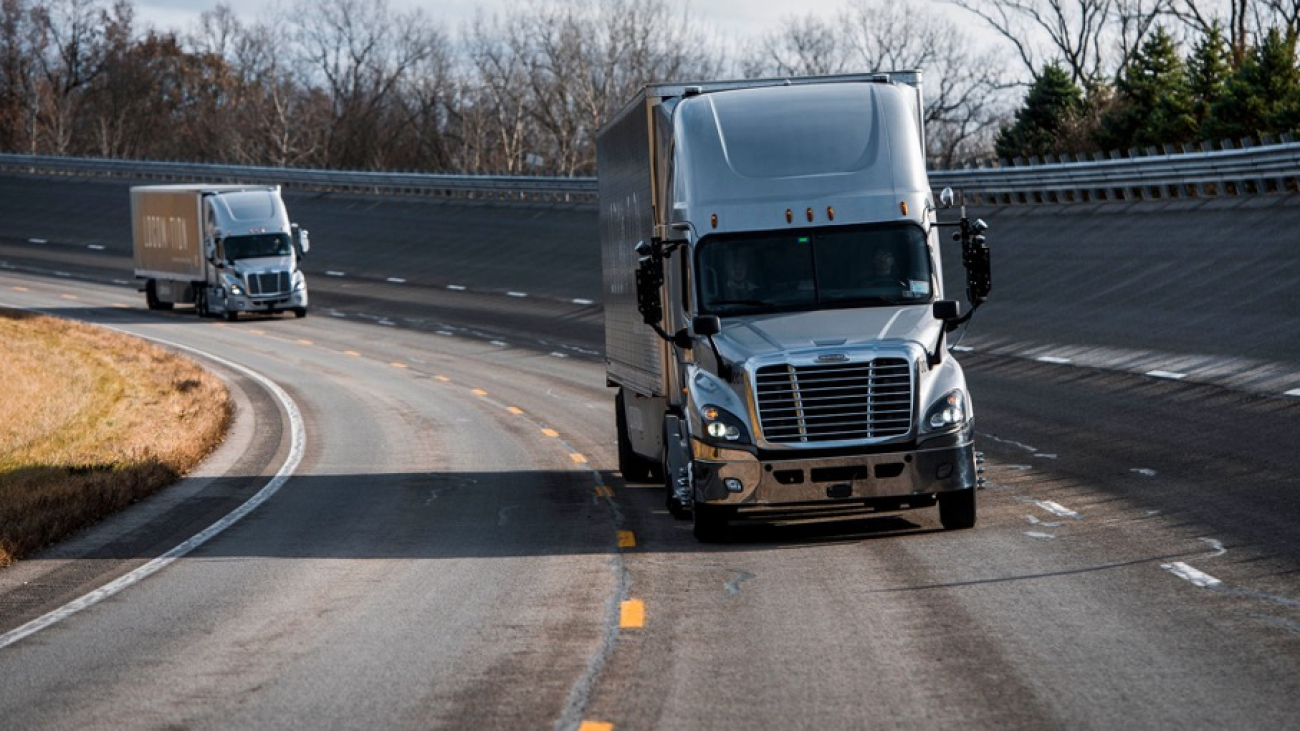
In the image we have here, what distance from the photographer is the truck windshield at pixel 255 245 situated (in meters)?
51.2

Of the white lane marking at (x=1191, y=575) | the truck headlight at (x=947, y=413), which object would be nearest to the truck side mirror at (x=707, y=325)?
the truck headlight at (x=947, y=413)

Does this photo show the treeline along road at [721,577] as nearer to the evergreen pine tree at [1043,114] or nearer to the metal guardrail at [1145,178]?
the metal guardrail at [1145,178]

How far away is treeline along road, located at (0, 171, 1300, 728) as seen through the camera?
9133mm

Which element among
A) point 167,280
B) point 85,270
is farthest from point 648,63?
point 167,280

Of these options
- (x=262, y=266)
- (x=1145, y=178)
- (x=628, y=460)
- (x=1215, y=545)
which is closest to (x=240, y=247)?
(x=262, y=266)

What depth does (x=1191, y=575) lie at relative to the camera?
1237 centimetres

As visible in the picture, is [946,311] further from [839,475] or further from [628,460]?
[628,460]

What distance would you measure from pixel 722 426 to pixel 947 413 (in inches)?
67.9

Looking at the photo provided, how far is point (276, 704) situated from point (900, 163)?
27.5ft

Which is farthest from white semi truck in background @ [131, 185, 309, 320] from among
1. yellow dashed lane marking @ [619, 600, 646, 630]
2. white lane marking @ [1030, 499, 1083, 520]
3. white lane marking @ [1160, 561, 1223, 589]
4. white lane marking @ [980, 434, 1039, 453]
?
white lane marking @ [1160, 561, 1223, 589]

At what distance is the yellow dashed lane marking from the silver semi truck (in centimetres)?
257

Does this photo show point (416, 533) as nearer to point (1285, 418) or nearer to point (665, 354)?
point (665, 354)

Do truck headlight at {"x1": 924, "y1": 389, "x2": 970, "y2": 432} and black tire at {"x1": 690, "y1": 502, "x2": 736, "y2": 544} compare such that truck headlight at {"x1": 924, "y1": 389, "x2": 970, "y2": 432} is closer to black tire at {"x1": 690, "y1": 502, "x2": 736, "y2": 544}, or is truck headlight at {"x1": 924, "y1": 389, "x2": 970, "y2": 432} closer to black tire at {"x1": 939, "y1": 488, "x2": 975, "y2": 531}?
black tire at {"x1": 939, "y1": 488, "x2": 975, "y2": 531}

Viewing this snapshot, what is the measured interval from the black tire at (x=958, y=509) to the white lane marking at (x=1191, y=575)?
7.18ft
